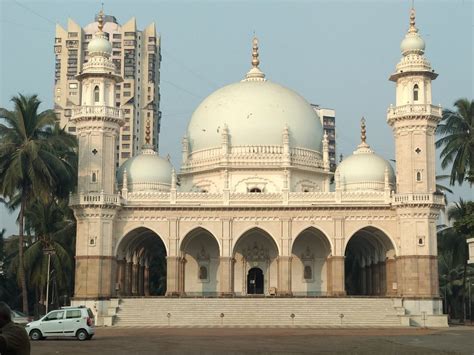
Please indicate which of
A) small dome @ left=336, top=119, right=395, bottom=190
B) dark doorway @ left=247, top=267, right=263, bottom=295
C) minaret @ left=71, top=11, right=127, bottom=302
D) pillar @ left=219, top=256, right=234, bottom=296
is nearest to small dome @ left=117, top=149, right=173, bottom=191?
minaret @ left=71, top=11, right=127, bottom=302

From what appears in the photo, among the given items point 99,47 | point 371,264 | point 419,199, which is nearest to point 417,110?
point 419,199

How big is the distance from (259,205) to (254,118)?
9.49 meters

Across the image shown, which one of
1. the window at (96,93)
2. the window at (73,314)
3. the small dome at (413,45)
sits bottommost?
the window at (73,314)

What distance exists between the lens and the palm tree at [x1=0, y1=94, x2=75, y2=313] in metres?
49.3

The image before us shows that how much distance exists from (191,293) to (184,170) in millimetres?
9983

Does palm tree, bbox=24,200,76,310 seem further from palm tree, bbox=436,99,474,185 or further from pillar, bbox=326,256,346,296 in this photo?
palm tree, bbox=436,99,474,185

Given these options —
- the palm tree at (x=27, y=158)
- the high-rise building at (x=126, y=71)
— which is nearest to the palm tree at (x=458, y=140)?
the palm tree at (x=27, y=158)

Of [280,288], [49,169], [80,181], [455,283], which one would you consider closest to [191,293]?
[280,288]

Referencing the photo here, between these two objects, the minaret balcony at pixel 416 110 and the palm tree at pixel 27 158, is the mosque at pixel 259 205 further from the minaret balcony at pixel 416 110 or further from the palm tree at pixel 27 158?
the palm tree at pixel 27 158

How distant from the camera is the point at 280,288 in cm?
5594

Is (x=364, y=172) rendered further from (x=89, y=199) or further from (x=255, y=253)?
(x=89, y=199)

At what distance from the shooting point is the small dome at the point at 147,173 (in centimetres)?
6044

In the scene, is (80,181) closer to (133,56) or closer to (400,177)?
(400,177)

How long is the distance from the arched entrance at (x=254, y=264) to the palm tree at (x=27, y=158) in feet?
49.5
